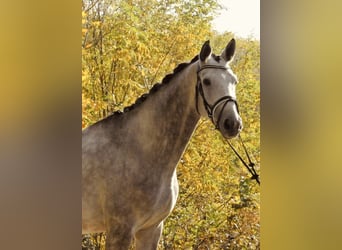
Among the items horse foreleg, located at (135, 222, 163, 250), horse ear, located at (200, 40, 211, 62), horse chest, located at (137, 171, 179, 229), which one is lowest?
horse foreleg, located at (135, 222, 163, 250)

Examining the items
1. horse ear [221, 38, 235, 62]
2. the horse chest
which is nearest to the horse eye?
horse ear [221, 38, 235, 62]

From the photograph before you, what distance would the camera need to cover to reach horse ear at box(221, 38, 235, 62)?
88.5 inches

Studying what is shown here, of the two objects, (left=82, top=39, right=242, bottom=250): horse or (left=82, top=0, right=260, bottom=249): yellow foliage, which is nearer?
(left=82, top=39, right=242, bottom=250): horse

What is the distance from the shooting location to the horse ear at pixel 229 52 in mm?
2248

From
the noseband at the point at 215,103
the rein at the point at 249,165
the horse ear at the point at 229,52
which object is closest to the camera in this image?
the noseband at the point at 215,103

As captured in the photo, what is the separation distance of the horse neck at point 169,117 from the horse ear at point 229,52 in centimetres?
14

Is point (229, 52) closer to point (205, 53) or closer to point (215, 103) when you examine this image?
point (205, 53)

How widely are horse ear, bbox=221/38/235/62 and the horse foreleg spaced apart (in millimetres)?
757

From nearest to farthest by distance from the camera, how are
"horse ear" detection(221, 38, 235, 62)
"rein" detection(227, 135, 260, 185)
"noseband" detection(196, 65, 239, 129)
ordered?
"noseband" detection(196, 65, 239, 129), "horse ear" detection(221, 38, 235, 62), "rein" detection(227, 135, 260, 185)

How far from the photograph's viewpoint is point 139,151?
2.23 metres

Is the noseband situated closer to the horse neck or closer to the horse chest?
the horse neck

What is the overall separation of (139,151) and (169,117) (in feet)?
0.62

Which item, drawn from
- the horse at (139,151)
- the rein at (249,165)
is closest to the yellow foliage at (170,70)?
the rein at (249,165)

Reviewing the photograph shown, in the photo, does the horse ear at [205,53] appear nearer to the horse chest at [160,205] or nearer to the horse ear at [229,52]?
the horse ear at [229,52]
